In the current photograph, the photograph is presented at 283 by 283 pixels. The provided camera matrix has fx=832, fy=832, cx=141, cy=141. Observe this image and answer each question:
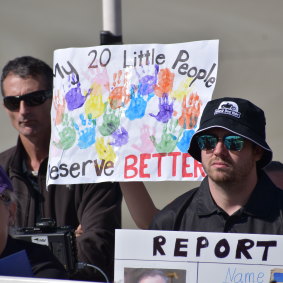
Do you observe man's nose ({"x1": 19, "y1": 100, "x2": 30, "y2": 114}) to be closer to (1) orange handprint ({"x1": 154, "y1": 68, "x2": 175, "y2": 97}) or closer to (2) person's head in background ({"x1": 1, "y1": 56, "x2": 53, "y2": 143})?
(2) person's head in background ({"x1": 1, "y1": 56, "x2": 53, "y2": 143})

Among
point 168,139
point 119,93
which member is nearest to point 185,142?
point 168,139

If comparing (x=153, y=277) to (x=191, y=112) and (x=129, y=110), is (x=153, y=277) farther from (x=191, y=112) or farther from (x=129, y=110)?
(x=129, y=110)

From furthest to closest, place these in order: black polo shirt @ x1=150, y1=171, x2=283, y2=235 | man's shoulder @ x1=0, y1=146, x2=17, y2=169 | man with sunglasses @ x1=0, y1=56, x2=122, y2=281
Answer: man's shoulder @ x1=0, y1=146, x2=17, y2=169, man with sunglasses @ x1=0, y1=56, x2=122, y2=281, black polo shirt @ x1=150, y1=171, x2=283, y2=235

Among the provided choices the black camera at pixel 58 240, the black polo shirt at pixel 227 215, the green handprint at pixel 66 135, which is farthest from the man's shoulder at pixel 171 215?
the green handprint at pixel 66 135

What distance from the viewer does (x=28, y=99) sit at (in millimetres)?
3676

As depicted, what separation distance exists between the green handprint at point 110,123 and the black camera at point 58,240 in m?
0.47

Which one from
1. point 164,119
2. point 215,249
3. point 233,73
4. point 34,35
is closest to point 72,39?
point 34,35

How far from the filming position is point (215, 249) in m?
2.40

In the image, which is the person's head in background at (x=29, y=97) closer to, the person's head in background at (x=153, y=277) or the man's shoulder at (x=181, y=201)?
the man's shoulder at (x=181, y=201)

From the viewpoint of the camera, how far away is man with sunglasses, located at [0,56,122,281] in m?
3.48

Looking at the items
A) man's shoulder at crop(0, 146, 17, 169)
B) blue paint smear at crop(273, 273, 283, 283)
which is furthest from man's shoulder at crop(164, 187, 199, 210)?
man's shoulder at crop(0, 146, 17, 169)

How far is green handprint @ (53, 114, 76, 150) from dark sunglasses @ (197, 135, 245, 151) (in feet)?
2.64

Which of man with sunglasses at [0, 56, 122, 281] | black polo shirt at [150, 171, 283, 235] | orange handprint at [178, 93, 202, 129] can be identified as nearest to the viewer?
black polo shirt at [150, 171, 283, 235]

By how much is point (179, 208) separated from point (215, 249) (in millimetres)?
527
